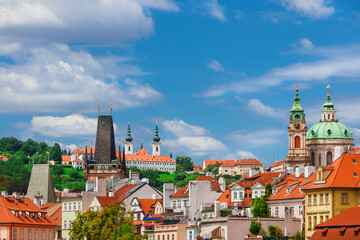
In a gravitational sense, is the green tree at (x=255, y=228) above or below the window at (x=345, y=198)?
below

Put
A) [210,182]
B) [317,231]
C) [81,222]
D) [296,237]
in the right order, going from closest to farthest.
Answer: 1. [317,231]
2. [296,237]
3. [81,222]
4. [210,182]

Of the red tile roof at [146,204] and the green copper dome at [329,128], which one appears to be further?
the green copper dome at [329,128]

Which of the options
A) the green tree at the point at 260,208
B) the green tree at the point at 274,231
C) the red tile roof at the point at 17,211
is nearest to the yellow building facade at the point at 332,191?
the green tree at the point at 274,231

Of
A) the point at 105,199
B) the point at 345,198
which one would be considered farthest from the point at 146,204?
the point at 345,198

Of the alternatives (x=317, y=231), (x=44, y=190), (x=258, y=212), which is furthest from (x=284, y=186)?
(x=44, y=190)

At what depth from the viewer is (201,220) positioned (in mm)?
101000

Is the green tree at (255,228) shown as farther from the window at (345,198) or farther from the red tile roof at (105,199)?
the red tile roof at (105,199)

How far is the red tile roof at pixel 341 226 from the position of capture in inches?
3034

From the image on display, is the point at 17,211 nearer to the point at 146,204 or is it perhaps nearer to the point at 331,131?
the point at 146,204

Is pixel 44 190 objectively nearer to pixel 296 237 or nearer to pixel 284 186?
pixel 284 186

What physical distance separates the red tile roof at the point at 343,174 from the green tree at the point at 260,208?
10547mm

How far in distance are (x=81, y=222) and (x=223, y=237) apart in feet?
72.4

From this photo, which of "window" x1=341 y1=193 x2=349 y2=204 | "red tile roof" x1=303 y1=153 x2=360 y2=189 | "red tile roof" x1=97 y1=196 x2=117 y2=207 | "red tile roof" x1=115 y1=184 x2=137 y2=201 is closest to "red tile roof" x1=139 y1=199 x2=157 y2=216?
"red tile roof" x1=97 y1=196 x2=117 y2=207

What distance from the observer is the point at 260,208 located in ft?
331
